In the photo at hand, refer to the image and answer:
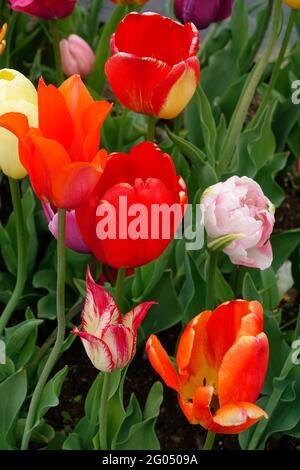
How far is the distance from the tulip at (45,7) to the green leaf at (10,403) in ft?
1.78

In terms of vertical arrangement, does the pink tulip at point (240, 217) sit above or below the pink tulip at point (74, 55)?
above

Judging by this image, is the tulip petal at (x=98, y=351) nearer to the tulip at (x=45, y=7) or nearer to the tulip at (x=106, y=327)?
the tulip at (x=106, y=327)

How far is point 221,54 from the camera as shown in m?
1.71

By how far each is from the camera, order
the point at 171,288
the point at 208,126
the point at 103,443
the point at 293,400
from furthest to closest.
Answer: 1. the point at 208,126
2. the point at 171,288
3. the point at 293,400
4. the point at 103,443

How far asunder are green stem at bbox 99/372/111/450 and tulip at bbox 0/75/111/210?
216 millimetres

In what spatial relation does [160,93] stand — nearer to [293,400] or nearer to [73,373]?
[293,400]

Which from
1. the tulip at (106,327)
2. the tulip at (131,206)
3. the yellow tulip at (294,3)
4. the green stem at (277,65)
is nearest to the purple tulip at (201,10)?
the green stem at (277,65)

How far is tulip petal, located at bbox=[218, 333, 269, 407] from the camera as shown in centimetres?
75

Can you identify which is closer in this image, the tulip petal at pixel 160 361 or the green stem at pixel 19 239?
the tulip petal at pixel 160 361

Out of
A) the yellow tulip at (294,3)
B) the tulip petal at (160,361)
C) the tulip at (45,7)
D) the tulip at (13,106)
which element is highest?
the yellow tulip at (294,3)

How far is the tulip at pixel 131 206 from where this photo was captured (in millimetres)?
779

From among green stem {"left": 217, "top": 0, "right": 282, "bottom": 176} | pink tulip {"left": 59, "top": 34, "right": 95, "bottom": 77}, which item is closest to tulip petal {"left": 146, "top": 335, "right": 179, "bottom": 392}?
green stem {"left": 217, "top": 0, "right": 282, "bottom": 176}

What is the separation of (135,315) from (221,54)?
103 cm

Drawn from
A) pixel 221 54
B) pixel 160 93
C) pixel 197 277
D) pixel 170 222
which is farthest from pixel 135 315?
pixel 221 54
